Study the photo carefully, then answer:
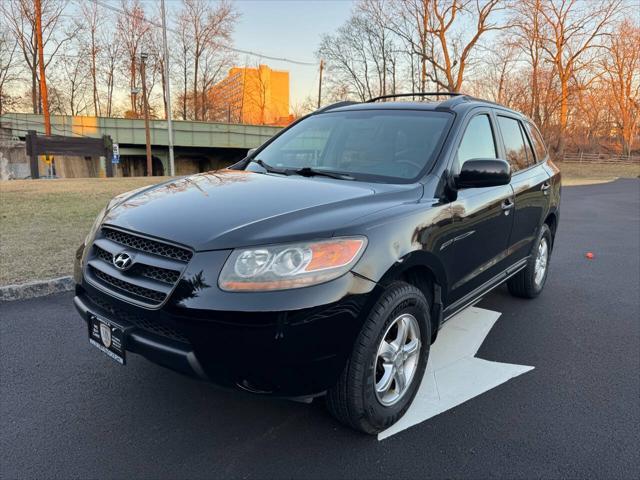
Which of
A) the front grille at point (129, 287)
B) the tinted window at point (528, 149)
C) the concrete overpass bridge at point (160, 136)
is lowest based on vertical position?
the front grille at point (129, 287)

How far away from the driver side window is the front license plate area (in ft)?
7.18

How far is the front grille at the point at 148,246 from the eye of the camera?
225 centimetres

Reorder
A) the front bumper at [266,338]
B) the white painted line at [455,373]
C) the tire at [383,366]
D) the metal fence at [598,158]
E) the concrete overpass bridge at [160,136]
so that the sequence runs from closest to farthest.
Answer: the front bumper at [266,338] < the tire at [383,366] < the white painted line at [455,373] < the concrete overpass bridge at [160,136] < the metal fence at [598,158]

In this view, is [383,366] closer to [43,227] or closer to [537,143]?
[537,143]

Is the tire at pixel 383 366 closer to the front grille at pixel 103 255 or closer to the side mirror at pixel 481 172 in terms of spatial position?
→ the side mirror at pixel 481 172

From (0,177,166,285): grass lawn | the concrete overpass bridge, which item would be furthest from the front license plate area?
the concrete overpass bridge

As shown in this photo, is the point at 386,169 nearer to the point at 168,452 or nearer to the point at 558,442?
the point at 558,442

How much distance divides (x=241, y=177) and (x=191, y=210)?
0.86 m

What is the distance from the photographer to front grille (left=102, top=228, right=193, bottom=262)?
225cm

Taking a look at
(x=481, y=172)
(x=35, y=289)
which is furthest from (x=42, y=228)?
(x=481, y=172)

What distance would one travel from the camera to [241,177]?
3340 millimetres

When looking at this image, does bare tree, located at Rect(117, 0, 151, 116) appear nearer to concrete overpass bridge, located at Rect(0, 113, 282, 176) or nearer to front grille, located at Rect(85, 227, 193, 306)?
concrete overpass bridge, located at Rect(0, 113, 282, 176)

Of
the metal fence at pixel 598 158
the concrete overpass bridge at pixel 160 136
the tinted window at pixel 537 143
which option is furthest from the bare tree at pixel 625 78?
the tinted window at pixel 537 143

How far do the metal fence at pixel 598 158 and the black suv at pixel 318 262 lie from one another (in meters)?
48.6
